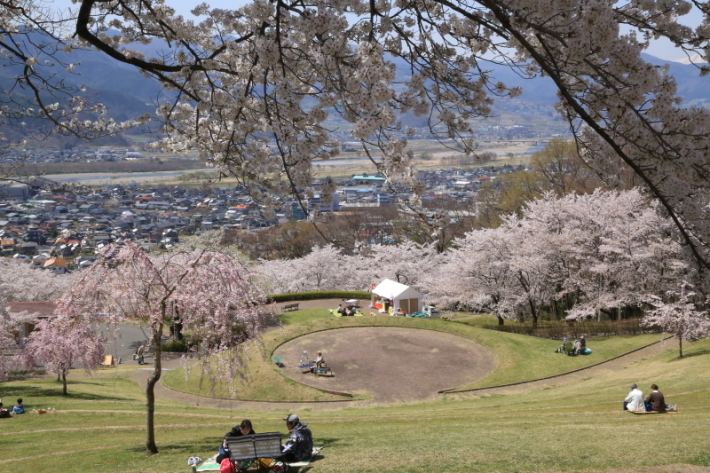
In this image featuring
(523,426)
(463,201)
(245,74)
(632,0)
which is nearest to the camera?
(632,0)

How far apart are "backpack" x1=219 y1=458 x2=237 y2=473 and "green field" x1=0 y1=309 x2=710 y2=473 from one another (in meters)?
0.74

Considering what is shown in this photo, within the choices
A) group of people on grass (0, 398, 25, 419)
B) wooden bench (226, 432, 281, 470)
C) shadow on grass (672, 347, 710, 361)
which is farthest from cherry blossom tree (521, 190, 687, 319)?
group of people on grass (0, 398, 25, 419)

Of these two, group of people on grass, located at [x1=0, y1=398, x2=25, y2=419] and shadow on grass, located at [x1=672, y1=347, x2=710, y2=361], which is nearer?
group of people on grass, located at [x1=0, y1=398, x2=25, y2=419]

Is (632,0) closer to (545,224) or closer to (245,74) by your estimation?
A: (245,74)

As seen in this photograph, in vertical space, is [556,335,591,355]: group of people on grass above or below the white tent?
below

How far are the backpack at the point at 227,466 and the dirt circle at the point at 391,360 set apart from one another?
10445mm

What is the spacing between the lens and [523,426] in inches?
442

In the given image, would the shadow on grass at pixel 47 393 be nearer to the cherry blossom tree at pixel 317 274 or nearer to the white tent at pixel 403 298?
the white tent at pixel 403 298

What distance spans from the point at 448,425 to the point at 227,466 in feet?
19.3

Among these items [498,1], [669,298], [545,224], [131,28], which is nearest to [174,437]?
[131,28]

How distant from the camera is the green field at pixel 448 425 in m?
8.21

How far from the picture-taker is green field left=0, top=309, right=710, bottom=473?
26.9 ft

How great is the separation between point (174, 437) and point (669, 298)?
22.4m

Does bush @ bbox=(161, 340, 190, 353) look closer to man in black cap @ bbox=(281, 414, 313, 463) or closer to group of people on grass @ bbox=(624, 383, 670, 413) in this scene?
man in black cap @ bbox=(281, 414, 313, 463)
